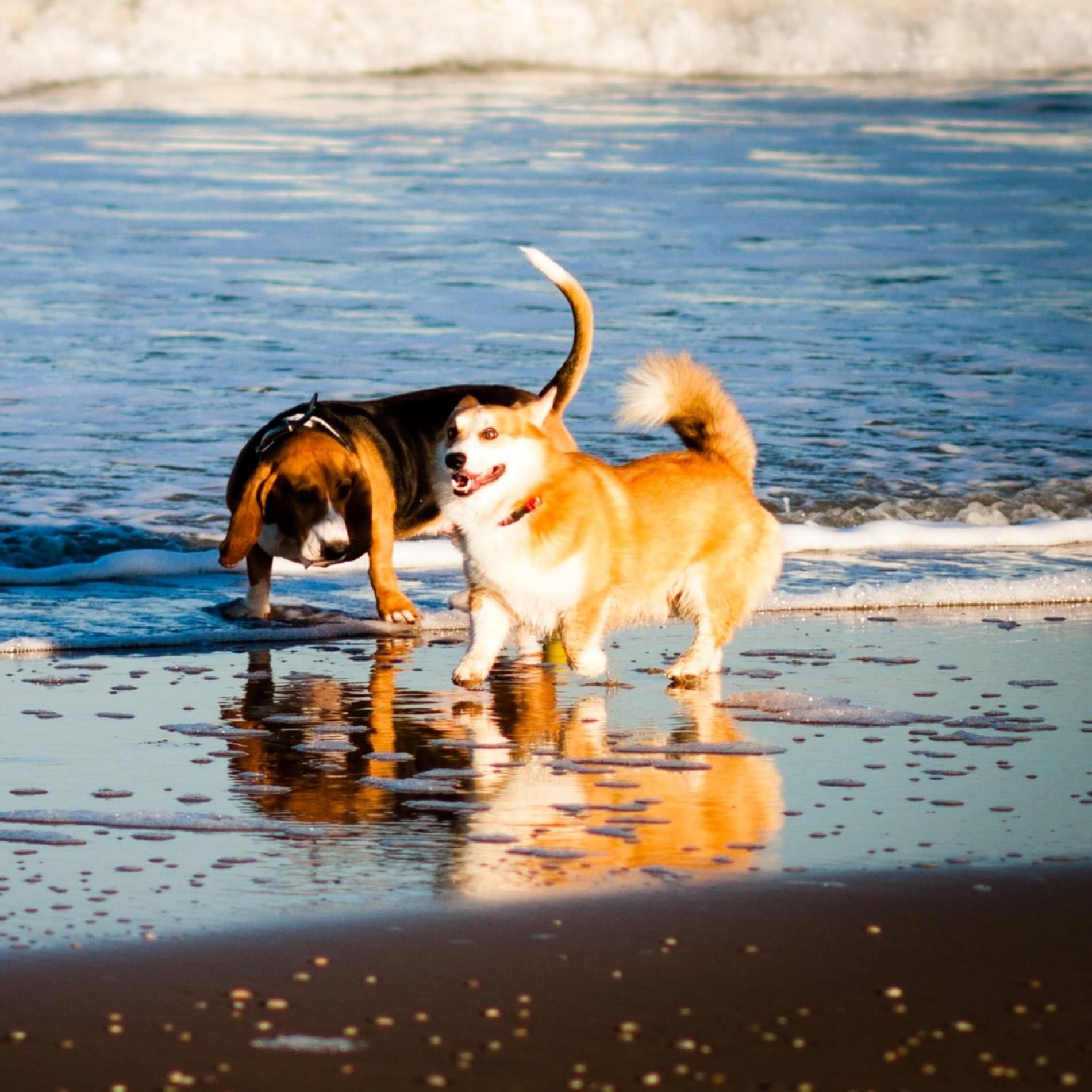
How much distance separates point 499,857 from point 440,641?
9.14ft

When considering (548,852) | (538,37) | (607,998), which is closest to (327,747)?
(548,852)

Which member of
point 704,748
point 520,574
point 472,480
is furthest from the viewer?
point 520,574

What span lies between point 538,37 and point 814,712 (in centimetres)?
2894

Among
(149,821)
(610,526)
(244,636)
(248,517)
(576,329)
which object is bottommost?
(244,636)

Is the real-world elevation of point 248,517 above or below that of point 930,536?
above

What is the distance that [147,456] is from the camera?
10094 mm

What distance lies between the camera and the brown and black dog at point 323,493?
7.17 meters

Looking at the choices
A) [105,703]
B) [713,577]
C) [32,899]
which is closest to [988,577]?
[713,577]

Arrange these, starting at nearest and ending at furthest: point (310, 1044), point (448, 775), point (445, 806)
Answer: point (310, 1044) → point (445, 806) → point (448, 775)

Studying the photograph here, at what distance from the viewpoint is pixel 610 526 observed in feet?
19.7

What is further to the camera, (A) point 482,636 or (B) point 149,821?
(A) point 482,636

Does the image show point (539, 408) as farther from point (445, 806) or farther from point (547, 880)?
point (547, 880)

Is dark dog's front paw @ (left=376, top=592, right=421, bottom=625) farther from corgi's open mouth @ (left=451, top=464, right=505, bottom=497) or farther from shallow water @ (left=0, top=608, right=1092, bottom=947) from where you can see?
corgi's open mouth @ (left=451, top=464, right=505, bottom=497)

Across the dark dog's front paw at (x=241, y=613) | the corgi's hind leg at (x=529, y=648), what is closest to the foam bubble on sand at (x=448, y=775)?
the corgi's hind leg at (x=529, y=648)
